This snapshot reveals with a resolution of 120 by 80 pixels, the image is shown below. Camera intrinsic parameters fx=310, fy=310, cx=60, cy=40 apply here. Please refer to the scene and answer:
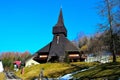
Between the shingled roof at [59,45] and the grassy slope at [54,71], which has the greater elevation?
the shingled roof at [59,45]

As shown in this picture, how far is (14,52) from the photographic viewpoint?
581 feet

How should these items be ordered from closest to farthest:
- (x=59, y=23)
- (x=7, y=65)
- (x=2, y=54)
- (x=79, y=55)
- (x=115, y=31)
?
1. (x=115, y=31)
2. (x=79, y=55)
3. (x=59, y=23)
4. (x=7, y=65)
5. (x=2, y=54)

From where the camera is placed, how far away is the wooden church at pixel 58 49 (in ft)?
228

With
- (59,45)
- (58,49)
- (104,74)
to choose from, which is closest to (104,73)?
(104,74)

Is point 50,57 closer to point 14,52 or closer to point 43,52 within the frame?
point 43,52

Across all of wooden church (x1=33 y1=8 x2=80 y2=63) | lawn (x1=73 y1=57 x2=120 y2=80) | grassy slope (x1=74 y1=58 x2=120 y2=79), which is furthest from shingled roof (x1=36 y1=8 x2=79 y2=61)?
lawn (x1=73 y1=57 x2=120 y2=80)

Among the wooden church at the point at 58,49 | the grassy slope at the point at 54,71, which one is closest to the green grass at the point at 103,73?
the grassy slope at the point at 54,71

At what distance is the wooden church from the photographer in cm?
6956

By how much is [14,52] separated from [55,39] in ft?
350

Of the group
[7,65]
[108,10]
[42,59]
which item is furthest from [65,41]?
[108,10]

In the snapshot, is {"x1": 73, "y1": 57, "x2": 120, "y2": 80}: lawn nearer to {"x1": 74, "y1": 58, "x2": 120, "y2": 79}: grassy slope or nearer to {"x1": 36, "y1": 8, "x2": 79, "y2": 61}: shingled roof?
{"x1": 74, "y1": 58, "x2": 120, "y2": 79}: grassy slope

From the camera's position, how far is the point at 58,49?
71.2 m

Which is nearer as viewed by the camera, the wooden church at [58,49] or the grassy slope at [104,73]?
the grassy slope at [104,73]

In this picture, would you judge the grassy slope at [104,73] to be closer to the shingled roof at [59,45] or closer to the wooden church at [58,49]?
the wooden church at [58,49]
